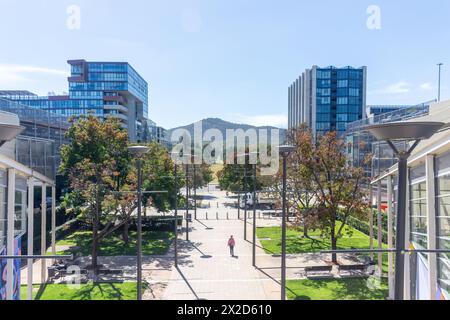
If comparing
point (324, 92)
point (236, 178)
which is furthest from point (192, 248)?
point (324, 92)

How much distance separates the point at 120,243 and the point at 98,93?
6369 cm

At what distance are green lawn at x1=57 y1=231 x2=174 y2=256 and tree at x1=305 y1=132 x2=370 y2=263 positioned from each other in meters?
10.0

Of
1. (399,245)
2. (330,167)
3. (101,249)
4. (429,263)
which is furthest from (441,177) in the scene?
(101,249)

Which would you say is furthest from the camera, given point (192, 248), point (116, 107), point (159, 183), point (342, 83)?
point (342, 83)

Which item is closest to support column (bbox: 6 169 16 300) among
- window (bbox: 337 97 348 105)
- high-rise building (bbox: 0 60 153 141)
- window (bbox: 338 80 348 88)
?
high-rise building (bbox: 0 60 153 141)

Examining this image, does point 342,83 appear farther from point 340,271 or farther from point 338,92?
point 340,271

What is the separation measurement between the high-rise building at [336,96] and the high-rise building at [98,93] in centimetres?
4404

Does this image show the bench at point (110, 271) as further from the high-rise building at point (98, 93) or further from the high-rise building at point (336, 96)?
the high-rise building at point (336, 96)

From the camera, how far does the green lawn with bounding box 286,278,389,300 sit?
1314 centimetres

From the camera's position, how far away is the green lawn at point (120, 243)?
20094 mm

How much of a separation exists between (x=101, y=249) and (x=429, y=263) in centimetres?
1826

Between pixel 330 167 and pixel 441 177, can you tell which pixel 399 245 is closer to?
pixel 441 177

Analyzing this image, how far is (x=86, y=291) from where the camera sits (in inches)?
540
